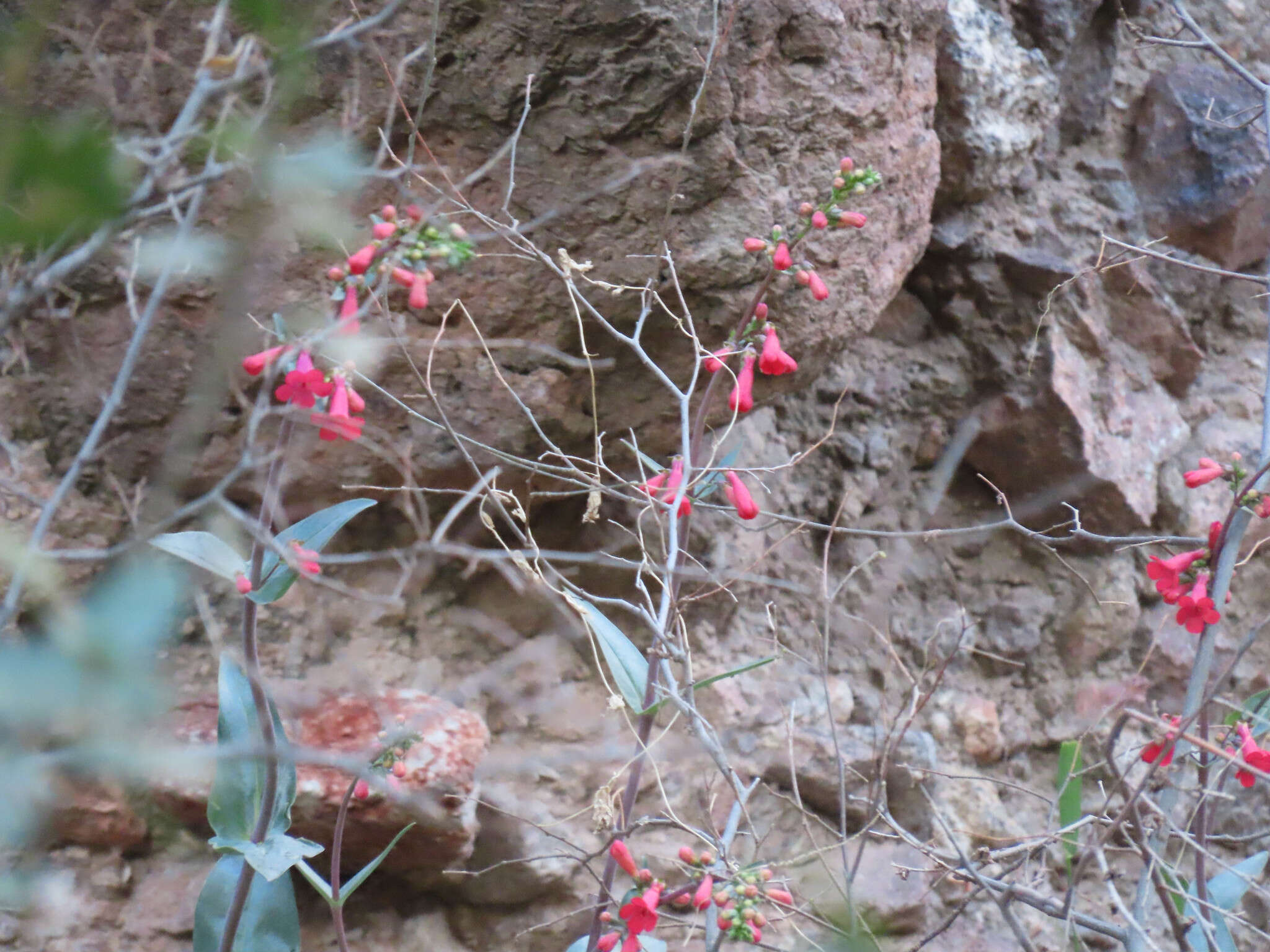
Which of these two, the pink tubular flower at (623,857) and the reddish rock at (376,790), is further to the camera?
the reddish rock at (376,790)

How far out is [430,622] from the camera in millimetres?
2002

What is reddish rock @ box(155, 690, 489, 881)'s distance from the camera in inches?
63.6

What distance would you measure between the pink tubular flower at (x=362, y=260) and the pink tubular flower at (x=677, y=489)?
48cm

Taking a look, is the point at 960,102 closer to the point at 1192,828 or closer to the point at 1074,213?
the point at 1074,213

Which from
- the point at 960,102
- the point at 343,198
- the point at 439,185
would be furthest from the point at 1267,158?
the point at 343,198

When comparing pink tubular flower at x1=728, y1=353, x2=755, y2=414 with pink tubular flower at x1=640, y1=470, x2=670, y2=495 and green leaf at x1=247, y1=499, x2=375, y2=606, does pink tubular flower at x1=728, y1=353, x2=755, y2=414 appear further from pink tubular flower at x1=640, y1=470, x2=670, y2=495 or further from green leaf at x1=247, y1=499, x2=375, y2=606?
green leaf at x1=247, y1=499, x2=375, y2=606

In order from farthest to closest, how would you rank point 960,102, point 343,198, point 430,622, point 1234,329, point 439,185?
1. point 1234,329
2. point 960,102
3. point 430,622
4. point 439,185
5. point 343,198

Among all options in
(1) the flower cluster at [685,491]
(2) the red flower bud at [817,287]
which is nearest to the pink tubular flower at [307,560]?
(1) the flower cluster at [685,491]

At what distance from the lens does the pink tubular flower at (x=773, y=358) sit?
55.2 inches

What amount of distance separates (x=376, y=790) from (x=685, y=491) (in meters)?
0.71

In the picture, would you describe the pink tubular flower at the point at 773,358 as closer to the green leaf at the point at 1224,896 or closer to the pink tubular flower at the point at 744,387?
the pink tubular flower at the point at 744,387

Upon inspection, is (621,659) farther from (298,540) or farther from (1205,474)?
(1205,474)

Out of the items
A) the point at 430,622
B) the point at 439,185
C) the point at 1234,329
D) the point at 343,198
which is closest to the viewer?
the point at 343,198

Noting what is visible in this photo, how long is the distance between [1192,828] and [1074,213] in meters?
1.51
